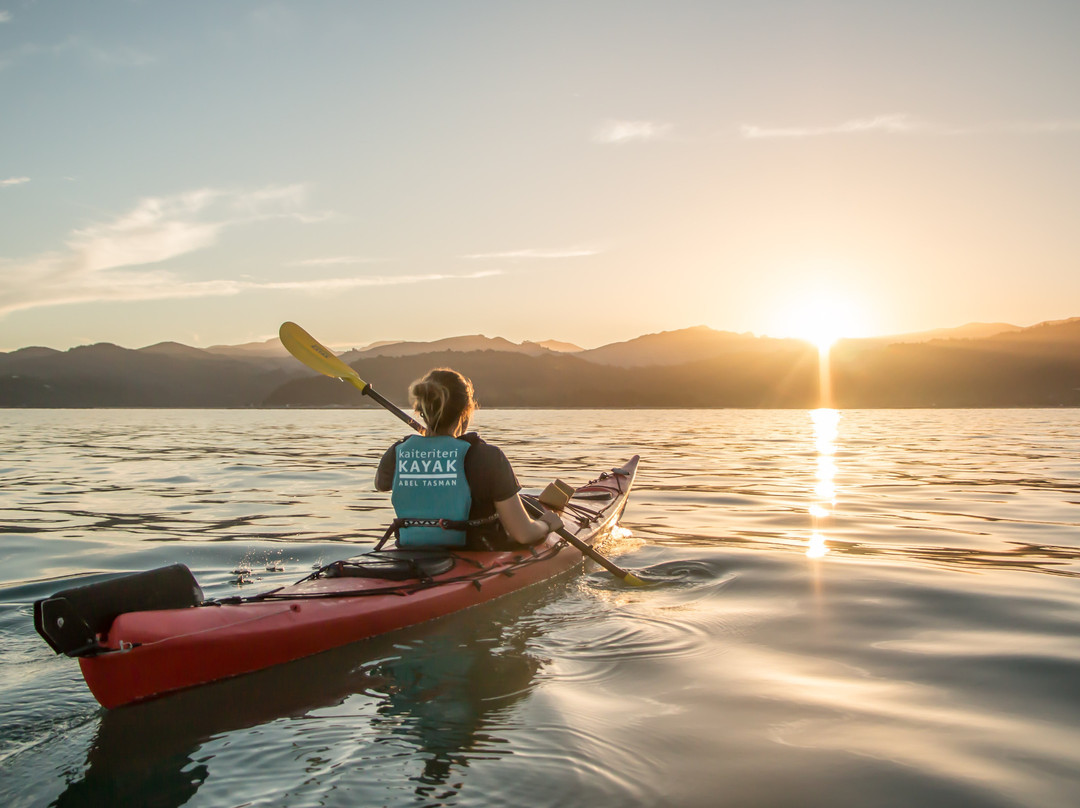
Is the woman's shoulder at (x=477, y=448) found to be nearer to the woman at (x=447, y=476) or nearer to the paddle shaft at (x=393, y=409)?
the woman at (x=447, y=476)

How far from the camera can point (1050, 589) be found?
663cm

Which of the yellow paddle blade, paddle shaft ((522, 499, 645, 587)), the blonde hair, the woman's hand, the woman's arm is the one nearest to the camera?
the blonde hair

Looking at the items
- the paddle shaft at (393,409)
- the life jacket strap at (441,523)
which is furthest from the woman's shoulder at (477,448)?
the paddle shaft at (393,409)

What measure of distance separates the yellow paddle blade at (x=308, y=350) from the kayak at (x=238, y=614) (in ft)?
11.3

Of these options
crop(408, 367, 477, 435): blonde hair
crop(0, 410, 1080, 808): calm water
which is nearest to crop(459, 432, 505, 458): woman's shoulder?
crop(408, 367, 477, 435): blonde hair

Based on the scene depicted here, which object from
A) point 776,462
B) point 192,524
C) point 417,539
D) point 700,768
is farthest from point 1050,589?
point 776,462

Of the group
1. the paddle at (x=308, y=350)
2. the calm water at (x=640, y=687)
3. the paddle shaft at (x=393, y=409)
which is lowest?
the calm water at (x=640, y=687)

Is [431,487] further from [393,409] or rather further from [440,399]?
[393,409]

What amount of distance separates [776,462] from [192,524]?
1462 cm

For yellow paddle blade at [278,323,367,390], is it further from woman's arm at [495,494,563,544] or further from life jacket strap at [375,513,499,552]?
woman's arm at [495,494,563,544]

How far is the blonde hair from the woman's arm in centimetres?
72

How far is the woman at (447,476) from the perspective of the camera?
573 centimetres

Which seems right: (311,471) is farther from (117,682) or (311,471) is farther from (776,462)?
(117,682)

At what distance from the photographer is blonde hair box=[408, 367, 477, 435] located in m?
5.70
